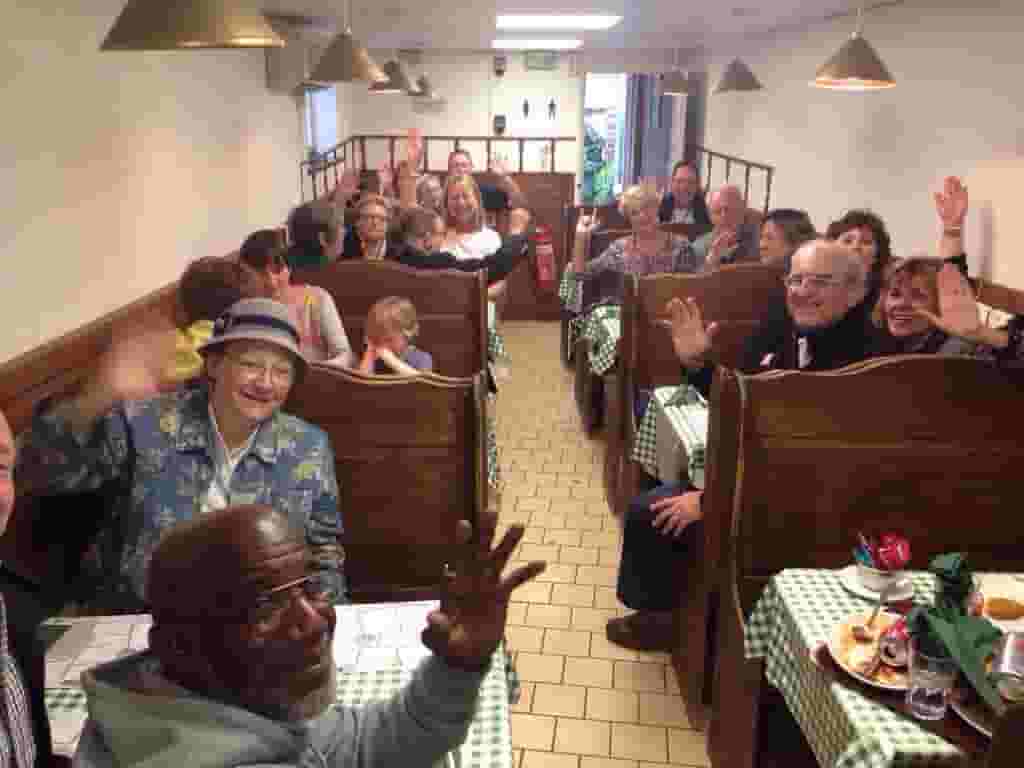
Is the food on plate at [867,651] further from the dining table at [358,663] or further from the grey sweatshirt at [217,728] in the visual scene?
the grey sweatshirt at [217,728]

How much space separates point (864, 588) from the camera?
6.12ft

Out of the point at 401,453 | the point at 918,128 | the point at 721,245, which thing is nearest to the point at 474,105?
the point at 721,245

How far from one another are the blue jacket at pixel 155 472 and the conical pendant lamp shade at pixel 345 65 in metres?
1.91

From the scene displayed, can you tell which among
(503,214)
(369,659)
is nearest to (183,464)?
(369,659)

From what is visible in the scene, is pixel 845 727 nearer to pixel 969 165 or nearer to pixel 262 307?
pixel 262 307

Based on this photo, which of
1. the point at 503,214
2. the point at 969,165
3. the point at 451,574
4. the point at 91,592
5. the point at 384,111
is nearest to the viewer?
the point at 451,574

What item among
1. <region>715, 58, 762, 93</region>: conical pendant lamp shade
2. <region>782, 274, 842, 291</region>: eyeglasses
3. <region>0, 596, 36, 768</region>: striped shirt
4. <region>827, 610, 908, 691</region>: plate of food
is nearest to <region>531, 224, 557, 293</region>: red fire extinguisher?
<region>715, 58, 762, 93</region>: conical pendant lamp shade

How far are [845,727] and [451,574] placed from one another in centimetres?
93

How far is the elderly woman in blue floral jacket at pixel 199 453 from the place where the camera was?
1.86 m

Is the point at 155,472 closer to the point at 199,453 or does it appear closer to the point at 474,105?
the point at 199,453

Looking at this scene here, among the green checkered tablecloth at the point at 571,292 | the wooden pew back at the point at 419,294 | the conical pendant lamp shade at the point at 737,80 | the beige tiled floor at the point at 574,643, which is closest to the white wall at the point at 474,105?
the conical pendant lamp shade at the point at 737,80

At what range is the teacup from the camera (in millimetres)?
1850

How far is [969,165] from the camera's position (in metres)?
4.00

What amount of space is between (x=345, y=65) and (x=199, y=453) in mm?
2120
